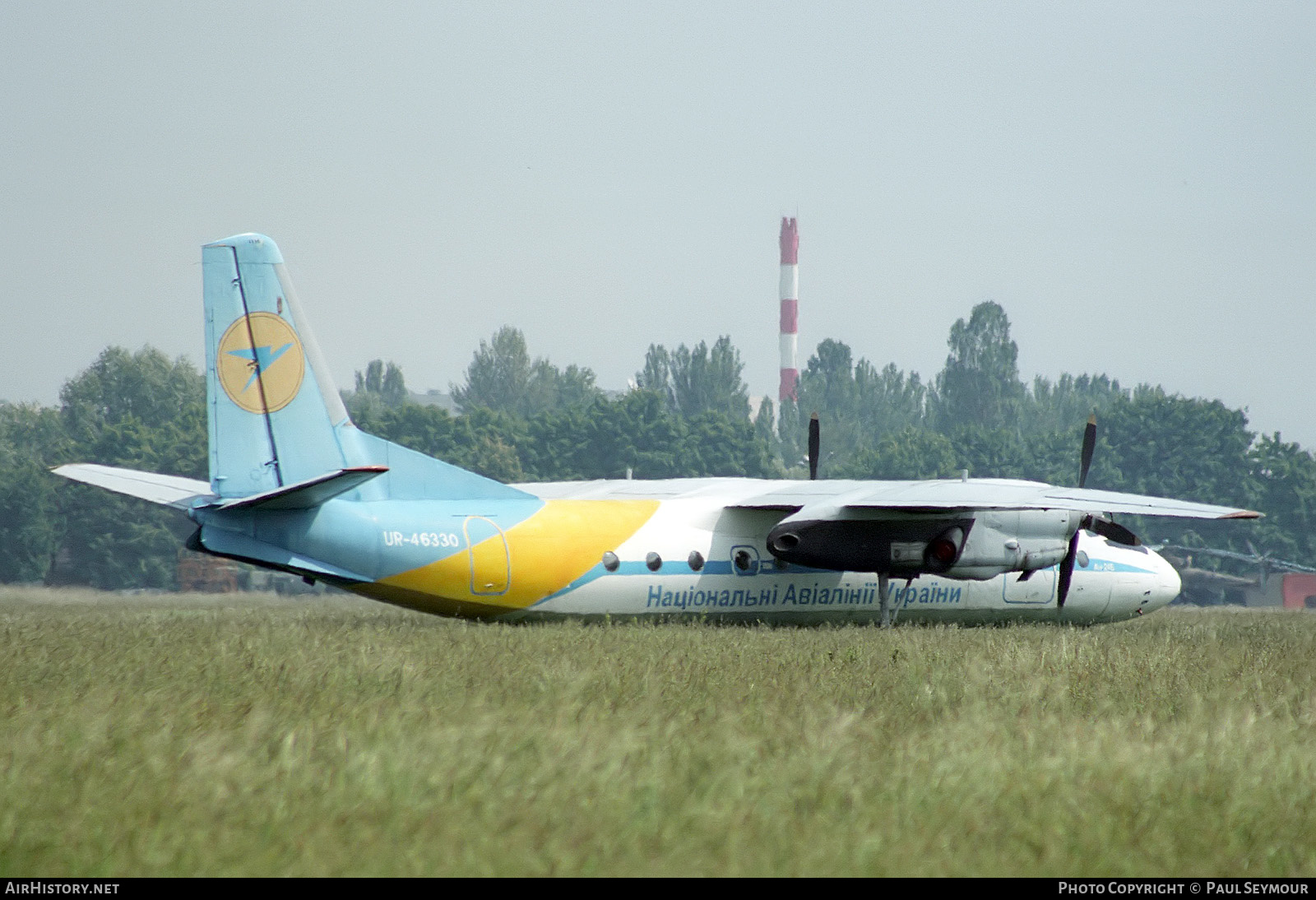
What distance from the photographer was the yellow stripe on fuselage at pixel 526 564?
2250 centimetres

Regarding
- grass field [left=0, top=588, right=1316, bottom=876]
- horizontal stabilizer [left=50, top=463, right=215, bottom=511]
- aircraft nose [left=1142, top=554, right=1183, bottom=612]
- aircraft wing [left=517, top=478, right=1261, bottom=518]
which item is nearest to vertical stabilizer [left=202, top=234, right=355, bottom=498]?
horizontal stabilizer [left=50, top=463, right=215, bottom=511]

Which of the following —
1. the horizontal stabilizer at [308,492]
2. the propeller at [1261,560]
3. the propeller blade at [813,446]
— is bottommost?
the propeller at [1261,560]

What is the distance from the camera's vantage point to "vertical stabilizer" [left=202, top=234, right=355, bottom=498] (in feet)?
71.1

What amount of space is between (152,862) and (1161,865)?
5.46 metres

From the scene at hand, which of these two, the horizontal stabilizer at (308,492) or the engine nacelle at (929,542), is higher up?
the horizontal stabilizer at (308,492)

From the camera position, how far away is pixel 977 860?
7875 millimetres

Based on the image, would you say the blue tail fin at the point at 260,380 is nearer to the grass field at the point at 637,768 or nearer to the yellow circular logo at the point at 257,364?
the yellow circular logo at the point at 257,364

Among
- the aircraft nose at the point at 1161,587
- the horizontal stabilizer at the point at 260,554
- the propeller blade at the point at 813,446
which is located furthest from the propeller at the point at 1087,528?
the horizontal stabilizer at the point at 260,554

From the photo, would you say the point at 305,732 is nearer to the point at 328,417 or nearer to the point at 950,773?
the point at 950,773

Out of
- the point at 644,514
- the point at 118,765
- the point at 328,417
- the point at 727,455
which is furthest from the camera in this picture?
the point at 727,455

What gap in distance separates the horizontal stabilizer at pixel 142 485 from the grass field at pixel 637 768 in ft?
17.9

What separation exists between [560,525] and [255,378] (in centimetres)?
549

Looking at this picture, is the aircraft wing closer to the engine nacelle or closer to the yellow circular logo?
the engine nacelle
